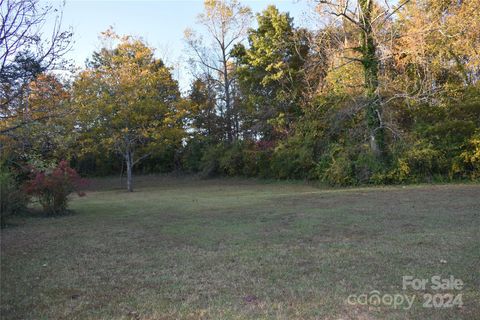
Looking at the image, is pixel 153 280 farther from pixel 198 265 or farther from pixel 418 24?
pixel 418 24

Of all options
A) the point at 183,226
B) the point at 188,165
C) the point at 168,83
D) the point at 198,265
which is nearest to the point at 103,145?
the point at 168,83

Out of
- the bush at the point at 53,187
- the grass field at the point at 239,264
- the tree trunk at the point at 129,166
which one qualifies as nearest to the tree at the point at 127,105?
the tree trunk at the point at 129,166

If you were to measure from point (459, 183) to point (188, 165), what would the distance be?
64.5ft

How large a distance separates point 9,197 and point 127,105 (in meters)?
12.8

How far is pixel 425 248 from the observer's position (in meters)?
5.74

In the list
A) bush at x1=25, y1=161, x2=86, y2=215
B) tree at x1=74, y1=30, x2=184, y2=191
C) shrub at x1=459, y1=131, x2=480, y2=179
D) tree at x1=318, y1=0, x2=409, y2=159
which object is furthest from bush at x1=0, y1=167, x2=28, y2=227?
shrub at x1=459, y1=131, x2=480, y2=179

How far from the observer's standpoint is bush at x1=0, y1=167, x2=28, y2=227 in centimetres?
964

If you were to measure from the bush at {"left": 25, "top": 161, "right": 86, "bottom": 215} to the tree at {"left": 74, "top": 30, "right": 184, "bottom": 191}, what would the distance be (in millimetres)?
9940

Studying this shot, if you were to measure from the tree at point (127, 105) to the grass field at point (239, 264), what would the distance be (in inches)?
512

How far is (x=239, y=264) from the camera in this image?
5246 millimetres

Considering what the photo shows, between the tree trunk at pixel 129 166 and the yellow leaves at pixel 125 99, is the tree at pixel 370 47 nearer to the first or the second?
the yellow leaves at pixel 125 99

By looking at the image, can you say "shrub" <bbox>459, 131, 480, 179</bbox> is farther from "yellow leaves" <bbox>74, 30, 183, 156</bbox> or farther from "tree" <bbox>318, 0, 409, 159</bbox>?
"yellow leaves" <bbox>74, 30, 183, 156</bbox>

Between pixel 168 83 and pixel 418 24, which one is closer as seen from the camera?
pixel 418 24

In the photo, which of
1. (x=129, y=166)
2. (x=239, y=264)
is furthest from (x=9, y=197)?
(x=129, y=166)
